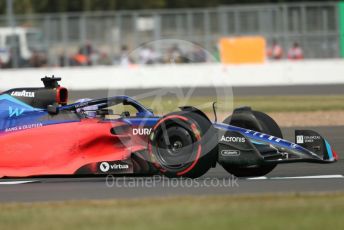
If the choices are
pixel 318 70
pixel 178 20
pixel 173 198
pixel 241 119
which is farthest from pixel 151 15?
pixel 173 198

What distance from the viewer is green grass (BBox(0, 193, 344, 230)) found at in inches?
254

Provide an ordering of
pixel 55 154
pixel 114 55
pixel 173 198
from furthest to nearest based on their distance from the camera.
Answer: pixel 114 55 < pixel 55 154 < pixel 173 198

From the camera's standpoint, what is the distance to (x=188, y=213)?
6.92m

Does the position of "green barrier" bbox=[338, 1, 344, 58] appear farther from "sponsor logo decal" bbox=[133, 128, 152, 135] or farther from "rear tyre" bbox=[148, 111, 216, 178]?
"rear tyre" bbox=[148, 111, 216, 178]

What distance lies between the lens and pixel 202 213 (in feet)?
22.7

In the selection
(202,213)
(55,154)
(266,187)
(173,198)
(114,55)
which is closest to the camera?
(202,213)

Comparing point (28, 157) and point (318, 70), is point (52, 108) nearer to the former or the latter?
point (28, 157)

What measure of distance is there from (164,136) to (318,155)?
1776 millimetres

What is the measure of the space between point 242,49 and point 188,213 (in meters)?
24.4

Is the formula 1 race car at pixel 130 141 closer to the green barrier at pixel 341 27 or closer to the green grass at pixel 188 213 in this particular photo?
the green grass at pixel 188 213

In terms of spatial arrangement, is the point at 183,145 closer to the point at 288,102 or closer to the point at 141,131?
the point at 141,131

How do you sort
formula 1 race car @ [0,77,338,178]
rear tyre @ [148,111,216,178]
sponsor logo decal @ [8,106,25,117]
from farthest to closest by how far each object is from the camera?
sponsor logo decal @ [8,106,25,117] < formula 1 race car @ [0,77,338,178] < rear tyre @ [148,111,216,178]

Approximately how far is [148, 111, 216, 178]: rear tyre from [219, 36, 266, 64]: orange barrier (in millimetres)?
21651

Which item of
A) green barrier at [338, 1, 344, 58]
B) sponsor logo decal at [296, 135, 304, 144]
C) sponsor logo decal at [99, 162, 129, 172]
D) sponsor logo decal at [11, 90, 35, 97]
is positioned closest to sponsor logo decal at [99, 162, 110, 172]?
sponsor logo decal at [99, 162, 129, 172]
